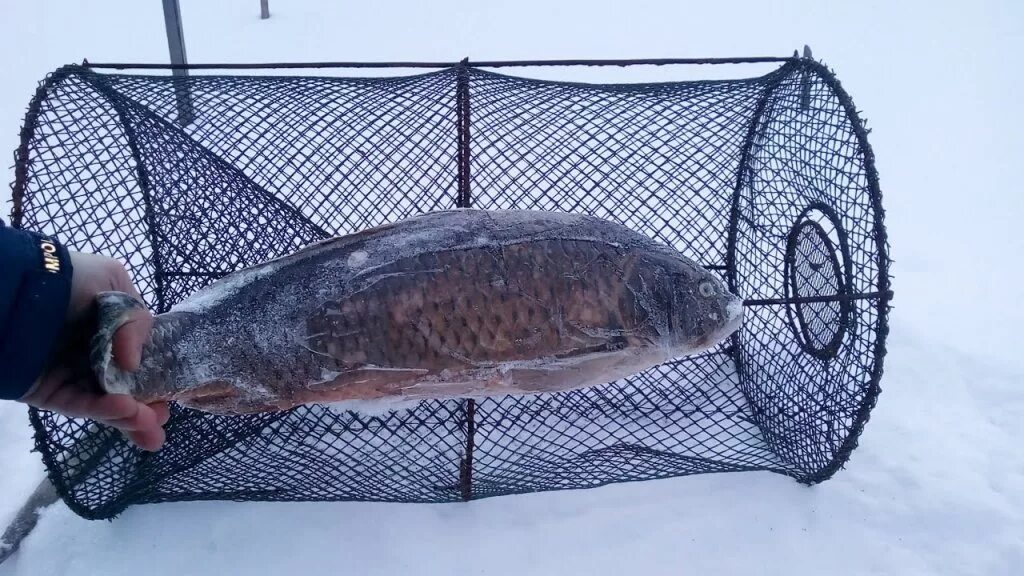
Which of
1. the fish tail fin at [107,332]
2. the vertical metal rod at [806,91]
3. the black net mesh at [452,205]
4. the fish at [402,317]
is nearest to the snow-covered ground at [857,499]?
the black net mesh at [452,205]

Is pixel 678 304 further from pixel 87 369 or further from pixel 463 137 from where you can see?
pixel 87 369

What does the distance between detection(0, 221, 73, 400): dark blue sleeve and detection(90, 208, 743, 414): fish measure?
0.34ft

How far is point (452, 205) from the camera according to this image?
7.66 feet

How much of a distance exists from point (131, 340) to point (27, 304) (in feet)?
0.61

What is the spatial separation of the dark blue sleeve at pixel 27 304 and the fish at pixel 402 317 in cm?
10

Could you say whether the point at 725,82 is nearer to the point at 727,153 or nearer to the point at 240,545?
the point at 727,153

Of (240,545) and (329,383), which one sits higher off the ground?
(329,383)

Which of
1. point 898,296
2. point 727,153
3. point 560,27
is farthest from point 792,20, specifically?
point 727,153

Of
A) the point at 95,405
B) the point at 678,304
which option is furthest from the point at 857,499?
the point at 95,405

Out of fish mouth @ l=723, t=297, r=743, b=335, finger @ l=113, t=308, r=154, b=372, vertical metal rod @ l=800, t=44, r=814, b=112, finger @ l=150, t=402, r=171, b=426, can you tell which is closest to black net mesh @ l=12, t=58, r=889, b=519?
vertical metal rod @ l=800, t=44, r=814, b=112

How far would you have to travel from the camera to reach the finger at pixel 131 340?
1263 mm

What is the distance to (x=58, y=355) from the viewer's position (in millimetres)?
1356

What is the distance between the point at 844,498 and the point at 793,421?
0.28m

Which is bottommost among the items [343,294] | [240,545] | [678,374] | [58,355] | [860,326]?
[240,545]
